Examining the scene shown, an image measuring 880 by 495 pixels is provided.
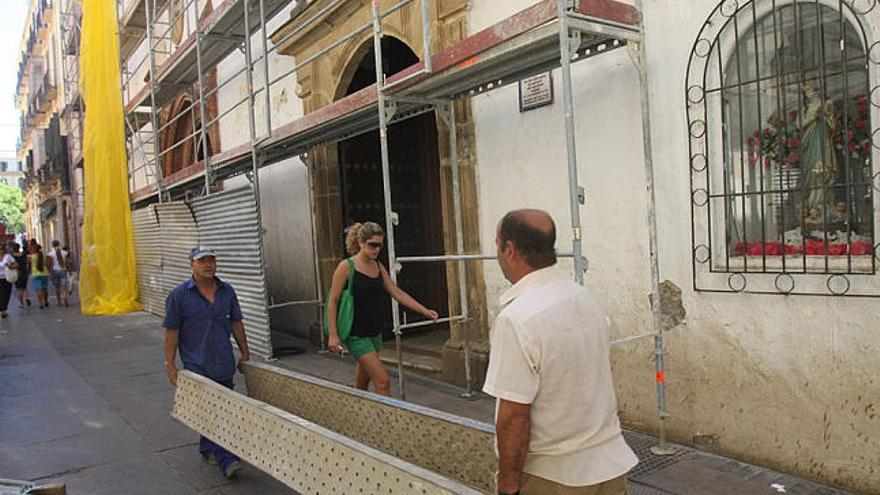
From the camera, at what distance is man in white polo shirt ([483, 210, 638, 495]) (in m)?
1.88

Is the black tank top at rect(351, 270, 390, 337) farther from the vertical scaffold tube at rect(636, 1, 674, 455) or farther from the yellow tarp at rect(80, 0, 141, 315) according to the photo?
the yellow tarp at rect(80, 0, 141, 315)

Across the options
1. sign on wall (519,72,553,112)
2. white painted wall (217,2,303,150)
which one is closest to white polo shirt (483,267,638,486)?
sign on wall (519,72,553,112)

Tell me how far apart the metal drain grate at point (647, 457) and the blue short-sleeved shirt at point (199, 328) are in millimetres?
2760

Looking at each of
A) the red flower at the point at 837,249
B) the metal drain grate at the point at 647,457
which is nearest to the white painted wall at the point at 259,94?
the metal drain grate at the point at 647,457

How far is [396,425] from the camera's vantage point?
3.38 m

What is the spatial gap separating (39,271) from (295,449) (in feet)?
48.9

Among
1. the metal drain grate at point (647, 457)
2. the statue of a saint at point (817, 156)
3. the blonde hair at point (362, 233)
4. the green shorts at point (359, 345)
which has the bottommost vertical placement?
the metal drain grate at point (647, 457)

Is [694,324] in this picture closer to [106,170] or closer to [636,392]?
[636,392]

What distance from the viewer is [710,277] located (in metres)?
4.15

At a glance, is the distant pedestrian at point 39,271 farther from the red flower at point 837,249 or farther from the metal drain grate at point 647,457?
the red flower at point 837,249

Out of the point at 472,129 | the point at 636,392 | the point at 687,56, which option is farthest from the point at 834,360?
the point at 472,129

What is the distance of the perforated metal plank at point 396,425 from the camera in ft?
9.47

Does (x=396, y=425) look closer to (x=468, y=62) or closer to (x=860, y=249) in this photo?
(x=468, y=62)

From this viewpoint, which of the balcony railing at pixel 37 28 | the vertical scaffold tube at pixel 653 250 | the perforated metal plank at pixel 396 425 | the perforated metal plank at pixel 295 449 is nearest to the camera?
the perforated metal plank at pixel 295 449
